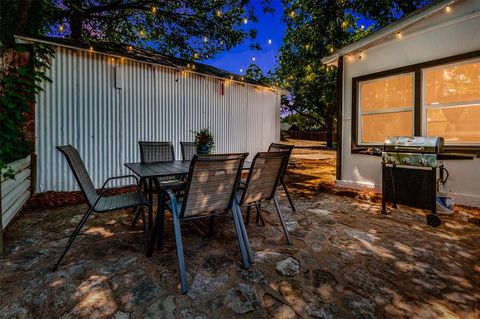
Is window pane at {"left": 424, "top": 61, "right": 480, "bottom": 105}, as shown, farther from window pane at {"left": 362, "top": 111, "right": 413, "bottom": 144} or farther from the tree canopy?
the tree canopy

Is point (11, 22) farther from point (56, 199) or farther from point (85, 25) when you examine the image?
point (85, 25)

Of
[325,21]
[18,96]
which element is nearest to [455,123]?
[325,21]

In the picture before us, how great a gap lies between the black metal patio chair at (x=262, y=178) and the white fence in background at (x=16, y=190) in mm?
→ 2701

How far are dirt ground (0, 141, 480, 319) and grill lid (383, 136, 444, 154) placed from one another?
1038 millimetres

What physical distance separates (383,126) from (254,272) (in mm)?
4810

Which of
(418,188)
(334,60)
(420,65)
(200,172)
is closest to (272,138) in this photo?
(334,60)

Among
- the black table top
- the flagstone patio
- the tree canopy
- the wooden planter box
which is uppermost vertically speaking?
the tree canopy

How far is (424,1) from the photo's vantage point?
8438 mm

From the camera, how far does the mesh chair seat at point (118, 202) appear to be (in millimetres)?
2354

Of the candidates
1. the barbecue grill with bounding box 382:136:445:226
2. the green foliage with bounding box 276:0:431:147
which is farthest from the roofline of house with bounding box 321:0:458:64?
the green foliage with bounding box 276:0:431:147

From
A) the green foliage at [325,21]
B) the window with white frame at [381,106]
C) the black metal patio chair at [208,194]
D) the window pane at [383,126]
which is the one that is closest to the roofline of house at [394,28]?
the window with white frame at [381,106]

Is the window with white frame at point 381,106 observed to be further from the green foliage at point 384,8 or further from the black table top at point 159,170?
the green foliage at point 384,8

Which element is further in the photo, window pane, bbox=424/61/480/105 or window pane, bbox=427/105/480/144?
window pane, bbox=424/61/480/105

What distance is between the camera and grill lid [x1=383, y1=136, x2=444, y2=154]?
3404mm
